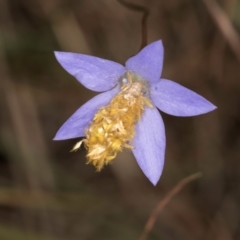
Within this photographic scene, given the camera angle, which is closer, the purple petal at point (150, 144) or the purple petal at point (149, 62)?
the purple petal at point (149, 62)

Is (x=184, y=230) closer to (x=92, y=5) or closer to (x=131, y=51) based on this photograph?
(x=131, y=51)

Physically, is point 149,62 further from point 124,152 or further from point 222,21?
point 124,152

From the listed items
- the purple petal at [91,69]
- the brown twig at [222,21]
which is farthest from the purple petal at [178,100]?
the brown twig at [222,21]

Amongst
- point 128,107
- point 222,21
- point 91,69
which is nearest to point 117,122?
point 128,107

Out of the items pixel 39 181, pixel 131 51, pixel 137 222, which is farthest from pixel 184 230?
pixel 131 51

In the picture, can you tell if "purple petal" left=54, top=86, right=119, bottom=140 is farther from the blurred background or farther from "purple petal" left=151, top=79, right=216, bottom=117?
the blurred background

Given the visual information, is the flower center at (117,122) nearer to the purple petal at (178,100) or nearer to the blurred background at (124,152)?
the purple petal at (178,100)

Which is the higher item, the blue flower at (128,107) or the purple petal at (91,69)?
the purple petal at (91,69)
